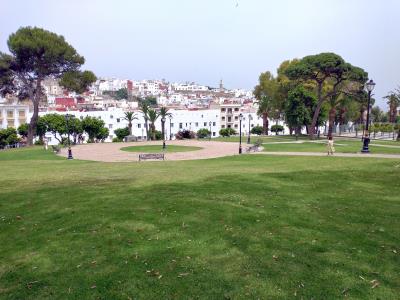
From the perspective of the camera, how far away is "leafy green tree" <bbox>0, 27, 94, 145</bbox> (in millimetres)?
51719

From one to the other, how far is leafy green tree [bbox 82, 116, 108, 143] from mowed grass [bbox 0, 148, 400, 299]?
175 ft

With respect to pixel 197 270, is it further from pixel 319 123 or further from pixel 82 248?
pixel 319 123

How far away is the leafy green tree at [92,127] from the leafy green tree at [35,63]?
9678 millimetres

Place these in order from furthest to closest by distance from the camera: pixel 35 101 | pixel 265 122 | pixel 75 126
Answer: pixel 265 122, pixel 75 126, pixel 35 101

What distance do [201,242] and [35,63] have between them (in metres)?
52.9

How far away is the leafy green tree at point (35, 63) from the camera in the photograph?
51719mm

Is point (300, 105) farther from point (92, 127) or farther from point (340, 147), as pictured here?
point (92, 127)

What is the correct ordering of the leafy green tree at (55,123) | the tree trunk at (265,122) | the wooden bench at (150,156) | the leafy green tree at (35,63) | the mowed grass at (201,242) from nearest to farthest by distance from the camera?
the mowed grass at (201,242) < the wooden bench at (150,156) < the leafy green tree at (35,63) < the leafy green tree at (55,123) < the tree trunk at (265,122)

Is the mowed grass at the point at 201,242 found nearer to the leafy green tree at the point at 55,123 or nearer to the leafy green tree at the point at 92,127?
the leafy green tree at the point at 55,123

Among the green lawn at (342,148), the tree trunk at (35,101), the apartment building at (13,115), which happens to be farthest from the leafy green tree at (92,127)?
the green lawn at (342,148)

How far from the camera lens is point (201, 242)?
8.23 m

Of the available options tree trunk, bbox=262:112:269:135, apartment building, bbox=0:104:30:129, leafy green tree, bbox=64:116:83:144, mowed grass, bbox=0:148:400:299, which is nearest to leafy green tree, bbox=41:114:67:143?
leafy green tree, bbox=64:116:83:144

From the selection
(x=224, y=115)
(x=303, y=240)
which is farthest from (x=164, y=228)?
(x=224, y=115)

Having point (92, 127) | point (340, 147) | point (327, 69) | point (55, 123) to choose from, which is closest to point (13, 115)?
point (55, 123)
